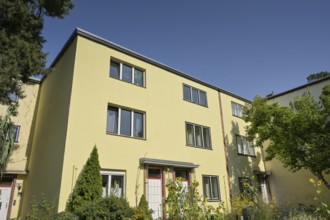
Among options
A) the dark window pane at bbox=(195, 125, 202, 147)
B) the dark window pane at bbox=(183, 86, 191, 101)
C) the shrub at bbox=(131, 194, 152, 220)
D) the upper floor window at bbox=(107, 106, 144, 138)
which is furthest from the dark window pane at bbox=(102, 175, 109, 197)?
the dark window pane at bbox=(183, 86, 191, 101)

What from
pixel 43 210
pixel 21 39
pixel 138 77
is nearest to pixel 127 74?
pixel 138 77

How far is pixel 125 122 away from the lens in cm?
1192

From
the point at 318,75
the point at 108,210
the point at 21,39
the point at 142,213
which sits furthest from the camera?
the point at 318,75

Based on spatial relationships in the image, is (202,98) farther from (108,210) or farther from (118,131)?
(108,210)

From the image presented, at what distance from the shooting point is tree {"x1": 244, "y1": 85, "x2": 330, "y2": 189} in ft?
46.4

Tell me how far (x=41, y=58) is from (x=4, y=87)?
2365 mm

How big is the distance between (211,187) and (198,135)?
3.36 m

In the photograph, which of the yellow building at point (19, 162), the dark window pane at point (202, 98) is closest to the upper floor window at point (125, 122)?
the yellow building at point (19, 162)

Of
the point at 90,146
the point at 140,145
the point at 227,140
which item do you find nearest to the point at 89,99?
the point at 90,146

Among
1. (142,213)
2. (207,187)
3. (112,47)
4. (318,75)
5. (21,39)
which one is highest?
(318,75)

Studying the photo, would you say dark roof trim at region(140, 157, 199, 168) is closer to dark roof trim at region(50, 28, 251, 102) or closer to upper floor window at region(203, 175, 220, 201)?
upper floor window at region(203, 175, 220, 201)

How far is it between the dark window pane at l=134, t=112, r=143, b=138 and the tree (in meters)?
8.65

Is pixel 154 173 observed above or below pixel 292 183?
above

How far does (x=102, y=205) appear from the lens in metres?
8.48
